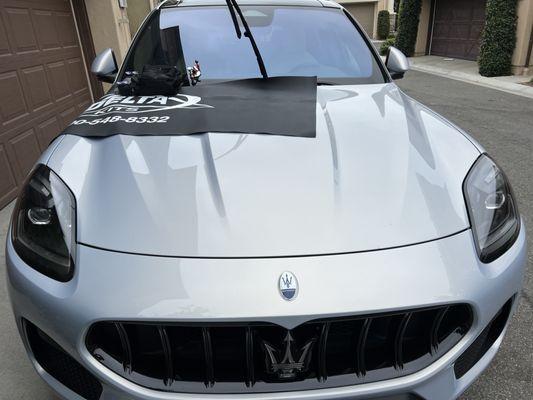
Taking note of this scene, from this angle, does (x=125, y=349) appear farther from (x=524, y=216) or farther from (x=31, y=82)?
(x=31, y=82)

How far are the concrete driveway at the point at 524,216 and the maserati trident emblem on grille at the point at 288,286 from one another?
1.11 m

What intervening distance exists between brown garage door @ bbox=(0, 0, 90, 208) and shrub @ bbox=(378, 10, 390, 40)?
26.0 metres

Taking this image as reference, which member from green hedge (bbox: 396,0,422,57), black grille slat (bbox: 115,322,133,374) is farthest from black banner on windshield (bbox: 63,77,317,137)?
green hedge (bbox: 396,0,422,57)

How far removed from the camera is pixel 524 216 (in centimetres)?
322

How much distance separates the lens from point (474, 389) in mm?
1774

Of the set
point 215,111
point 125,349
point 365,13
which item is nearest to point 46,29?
point 215,111

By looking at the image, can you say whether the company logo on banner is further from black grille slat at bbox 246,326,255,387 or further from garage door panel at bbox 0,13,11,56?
garage door panel at bbox 0,13,11,56

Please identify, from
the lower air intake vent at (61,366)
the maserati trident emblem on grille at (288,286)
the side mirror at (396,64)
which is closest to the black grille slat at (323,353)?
the maserati trident emblem on grille at (288,286)

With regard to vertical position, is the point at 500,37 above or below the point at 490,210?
below

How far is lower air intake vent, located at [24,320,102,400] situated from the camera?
4.07 feet

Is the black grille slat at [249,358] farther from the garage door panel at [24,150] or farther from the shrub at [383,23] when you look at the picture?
the shrub at [383,23]

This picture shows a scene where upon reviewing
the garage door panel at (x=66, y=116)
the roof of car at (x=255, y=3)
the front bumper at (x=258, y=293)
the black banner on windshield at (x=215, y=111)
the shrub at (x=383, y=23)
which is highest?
the roof of car at (x=255, y=3)

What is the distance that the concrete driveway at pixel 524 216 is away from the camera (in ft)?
5.91

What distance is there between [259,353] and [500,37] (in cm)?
1252
